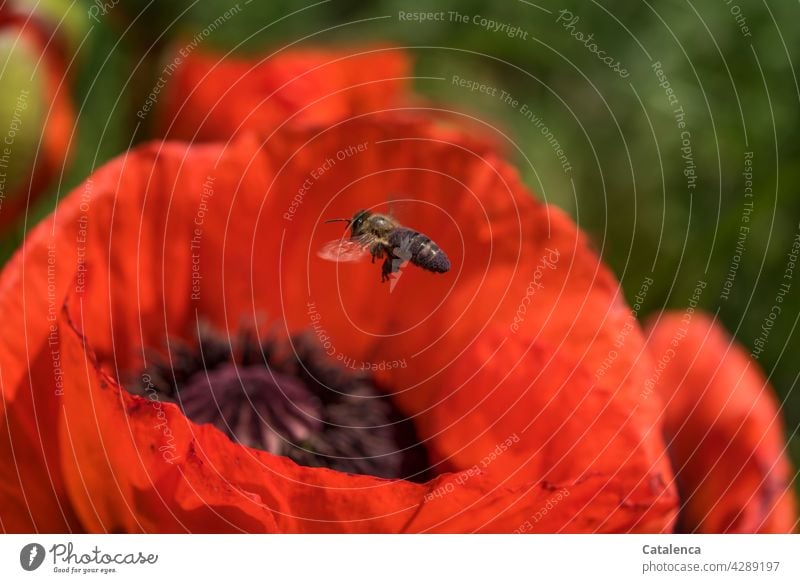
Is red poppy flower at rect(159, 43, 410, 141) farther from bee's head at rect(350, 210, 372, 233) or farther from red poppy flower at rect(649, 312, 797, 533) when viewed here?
red poppy flower at rect(649, 312, 797, 533)

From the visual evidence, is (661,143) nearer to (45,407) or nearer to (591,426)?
(591,426)

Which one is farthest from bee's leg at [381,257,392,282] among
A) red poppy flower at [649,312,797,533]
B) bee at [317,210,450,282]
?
red poppy flower at [649,312,797,533]

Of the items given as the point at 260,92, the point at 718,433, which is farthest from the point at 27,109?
the point at 718,433

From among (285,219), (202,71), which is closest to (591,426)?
(285,219)

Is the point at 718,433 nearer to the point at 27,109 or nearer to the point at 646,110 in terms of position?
the point at 646,110

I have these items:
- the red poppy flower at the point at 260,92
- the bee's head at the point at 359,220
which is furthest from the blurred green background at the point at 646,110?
the bee's head at the point at 359,220

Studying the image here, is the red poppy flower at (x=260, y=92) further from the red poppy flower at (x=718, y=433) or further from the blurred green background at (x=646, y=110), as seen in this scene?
the red poppy flower at (x=718, y=433)
